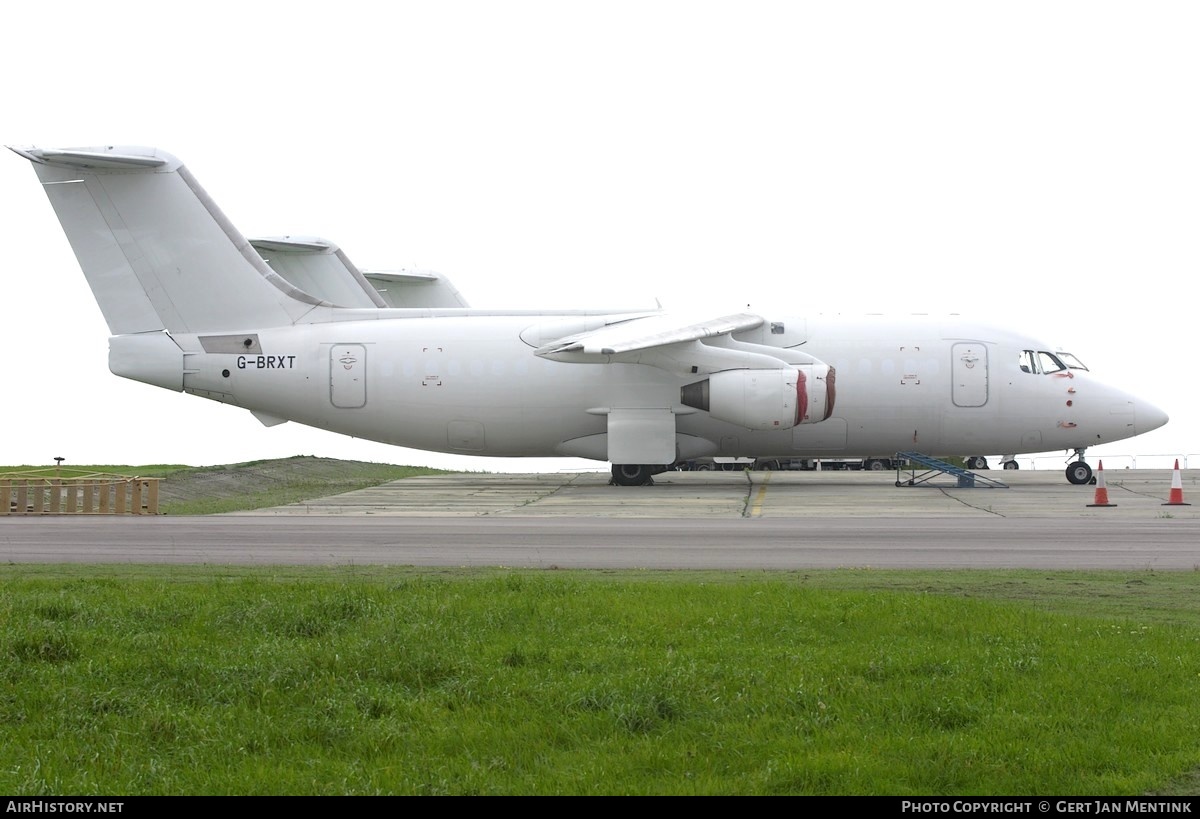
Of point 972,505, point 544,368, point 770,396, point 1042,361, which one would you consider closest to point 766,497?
point 770,396

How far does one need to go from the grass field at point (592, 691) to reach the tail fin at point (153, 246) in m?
18.9

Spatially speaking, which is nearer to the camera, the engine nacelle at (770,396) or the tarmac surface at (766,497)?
the tarmac surface at (766,497)

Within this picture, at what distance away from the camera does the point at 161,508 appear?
89.5 feet

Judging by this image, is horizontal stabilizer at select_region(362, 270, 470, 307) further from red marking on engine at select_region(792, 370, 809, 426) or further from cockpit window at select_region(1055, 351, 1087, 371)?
cockpit window at select_region(1055, 351, 1087, 371)

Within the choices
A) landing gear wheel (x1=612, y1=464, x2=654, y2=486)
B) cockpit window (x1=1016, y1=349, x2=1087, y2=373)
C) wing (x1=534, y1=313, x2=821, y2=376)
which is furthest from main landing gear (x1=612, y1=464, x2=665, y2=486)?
cockpit window (x1=1016, y1=349, x2=1087, y2=373)

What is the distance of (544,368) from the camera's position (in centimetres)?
3184

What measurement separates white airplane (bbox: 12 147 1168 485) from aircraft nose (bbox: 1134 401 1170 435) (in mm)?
42

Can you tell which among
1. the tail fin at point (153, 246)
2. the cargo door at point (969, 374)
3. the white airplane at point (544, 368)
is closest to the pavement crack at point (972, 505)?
the cargo door at point (969, 374)

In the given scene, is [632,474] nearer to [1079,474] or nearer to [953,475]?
[953,475]

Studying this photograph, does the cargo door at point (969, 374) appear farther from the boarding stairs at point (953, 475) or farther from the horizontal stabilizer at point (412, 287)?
the horizontal stabilizer at point (412, 287)

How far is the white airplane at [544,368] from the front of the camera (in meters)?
30.5

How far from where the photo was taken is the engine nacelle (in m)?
30.2

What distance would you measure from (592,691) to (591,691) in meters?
0.02
